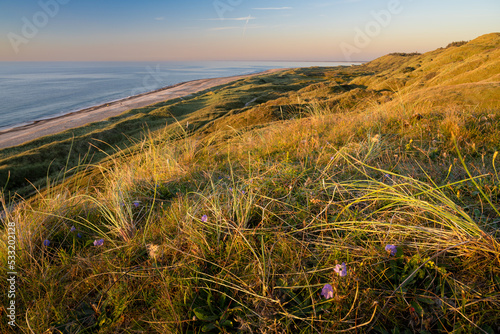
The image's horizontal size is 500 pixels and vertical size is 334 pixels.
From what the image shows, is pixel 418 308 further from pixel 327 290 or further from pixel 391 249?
pixel 327 290

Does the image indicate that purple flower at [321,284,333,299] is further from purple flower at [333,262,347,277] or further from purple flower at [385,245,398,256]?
purple flower at [385,245,398,256]

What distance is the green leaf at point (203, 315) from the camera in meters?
1.37

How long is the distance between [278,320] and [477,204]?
6.24 feet

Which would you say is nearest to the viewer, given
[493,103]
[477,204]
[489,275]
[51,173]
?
[489,275]

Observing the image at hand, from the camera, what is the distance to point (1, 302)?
1.71m

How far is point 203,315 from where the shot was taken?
138 cm

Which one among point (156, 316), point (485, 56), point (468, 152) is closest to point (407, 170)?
point (468, 152)

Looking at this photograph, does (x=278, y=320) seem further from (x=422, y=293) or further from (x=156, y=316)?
(x=422, y=293)

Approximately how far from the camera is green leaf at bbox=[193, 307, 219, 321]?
137 centimetres
